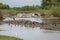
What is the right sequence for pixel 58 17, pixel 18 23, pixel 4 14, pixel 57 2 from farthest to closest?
pixel 57 2 < pixel 4 14 < pixel 58 17 < pixel 18 23

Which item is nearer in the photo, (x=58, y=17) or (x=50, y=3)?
(x=58, y=17)

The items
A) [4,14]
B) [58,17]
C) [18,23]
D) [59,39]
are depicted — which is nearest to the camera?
[59,39]

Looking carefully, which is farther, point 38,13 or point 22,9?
point 22,9

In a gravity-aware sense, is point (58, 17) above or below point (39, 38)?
below

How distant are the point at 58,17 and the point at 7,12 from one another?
470 inches

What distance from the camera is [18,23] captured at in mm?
39031

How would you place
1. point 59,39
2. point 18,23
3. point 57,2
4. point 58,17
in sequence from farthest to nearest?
point 57,2
point 58,17
point 18,23
point 59,39

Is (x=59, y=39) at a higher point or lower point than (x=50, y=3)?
higher

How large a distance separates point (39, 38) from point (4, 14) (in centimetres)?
2962

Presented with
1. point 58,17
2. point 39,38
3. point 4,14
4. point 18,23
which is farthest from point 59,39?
point 4,14

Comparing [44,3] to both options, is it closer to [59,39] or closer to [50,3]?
[50,3]

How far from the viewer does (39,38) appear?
82.7ft

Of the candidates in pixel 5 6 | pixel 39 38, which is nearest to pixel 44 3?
pixel 5 6

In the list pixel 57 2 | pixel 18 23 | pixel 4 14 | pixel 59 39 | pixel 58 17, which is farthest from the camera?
pixel 57 2
